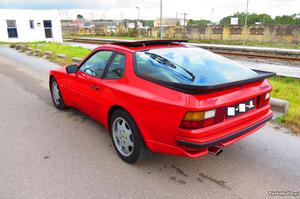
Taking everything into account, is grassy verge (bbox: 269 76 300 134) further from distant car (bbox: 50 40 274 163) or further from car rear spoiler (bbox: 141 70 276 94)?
car rear spoiler (bbox: 141 70 276 94)

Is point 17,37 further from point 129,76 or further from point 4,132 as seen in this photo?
point 129,76

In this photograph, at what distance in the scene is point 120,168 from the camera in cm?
322

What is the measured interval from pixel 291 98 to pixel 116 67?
4.38 m

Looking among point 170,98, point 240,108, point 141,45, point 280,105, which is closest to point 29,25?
point 141,45

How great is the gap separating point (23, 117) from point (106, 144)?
2209 millimetres

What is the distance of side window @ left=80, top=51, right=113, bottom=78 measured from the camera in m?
3.76

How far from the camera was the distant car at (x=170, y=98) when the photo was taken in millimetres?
2566

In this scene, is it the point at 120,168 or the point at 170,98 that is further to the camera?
the point at 120,168

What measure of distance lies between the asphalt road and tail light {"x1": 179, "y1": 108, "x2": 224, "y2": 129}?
2.53 ft

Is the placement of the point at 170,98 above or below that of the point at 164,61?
below

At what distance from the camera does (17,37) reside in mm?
30156

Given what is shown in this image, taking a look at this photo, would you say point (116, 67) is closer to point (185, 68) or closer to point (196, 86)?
point (185, 68)

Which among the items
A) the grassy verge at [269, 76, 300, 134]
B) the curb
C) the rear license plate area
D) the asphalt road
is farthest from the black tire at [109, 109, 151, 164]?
the curb

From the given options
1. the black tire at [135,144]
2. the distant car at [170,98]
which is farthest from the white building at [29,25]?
the black tire at [135,144]
